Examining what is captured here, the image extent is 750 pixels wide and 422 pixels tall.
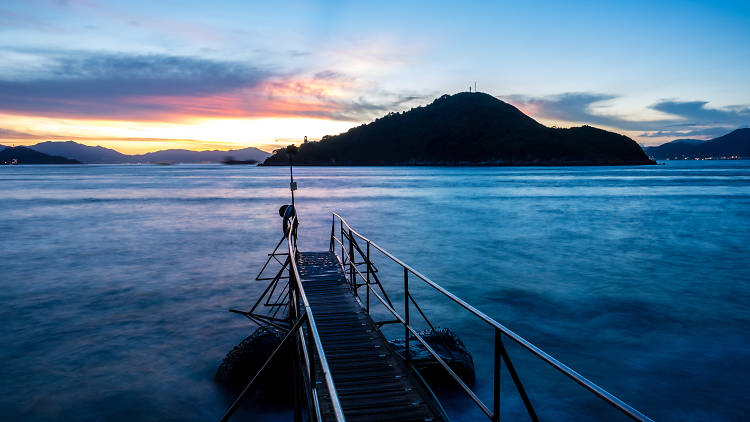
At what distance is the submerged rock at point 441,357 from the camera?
7949 mm

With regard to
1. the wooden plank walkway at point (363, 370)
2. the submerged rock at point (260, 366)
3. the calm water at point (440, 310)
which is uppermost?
the wooden plank walkway at point (363, 370)

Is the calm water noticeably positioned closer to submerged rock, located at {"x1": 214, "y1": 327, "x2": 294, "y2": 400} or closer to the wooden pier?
submerged rock, located at {"x1": 214, "y1": 327, "x2": 294, "y2": 400}

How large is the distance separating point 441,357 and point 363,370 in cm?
231

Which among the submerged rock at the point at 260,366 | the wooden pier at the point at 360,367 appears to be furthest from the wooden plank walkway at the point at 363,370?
the submerged rock at the point at 260,366

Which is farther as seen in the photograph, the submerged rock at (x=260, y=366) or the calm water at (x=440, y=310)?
the calm water at (x=440, y=310)

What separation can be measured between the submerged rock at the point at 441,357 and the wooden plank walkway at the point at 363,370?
117cm

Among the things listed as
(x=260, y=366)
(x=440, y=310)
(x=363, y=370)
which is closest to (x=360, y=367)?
(x=363, y=370)

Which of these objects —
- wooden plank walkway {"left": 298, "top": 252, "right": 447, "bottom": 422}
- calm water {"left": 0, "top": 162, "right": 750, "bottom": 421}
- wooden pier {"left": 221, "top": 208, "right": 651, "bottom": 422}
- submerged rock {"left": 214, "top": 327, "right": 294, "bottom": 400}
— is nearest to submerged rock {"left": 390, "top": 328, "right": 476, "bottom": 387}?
calm water {"left": 0, "top": 162, "right": 750, "bottom": 421}

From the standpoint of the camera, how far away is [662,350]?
1073 cm

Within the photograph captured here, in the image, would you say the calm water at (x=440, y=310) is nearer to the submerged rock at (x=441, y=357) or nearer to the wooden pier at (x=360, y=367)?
the submerged rock at (x=441, y=357)

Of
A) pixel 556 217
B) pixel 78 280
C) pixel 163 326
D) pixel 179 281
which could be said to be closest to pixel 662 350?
pixel 163 326

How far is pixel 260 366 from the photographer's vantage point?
27.4 ft

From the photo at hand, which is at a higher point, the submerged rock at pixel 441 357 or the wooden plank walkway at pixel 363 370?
the wooden plank walkway at pixel 363 370

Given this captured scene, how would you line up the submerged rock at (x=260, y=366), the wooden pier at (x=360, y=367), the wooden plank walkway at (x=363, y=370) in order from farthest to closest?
the submerged rock at (x=260, y=366)
the wooden plank walkway at (x=363, y=370)
the wooden pier at (x=360, y=367)
